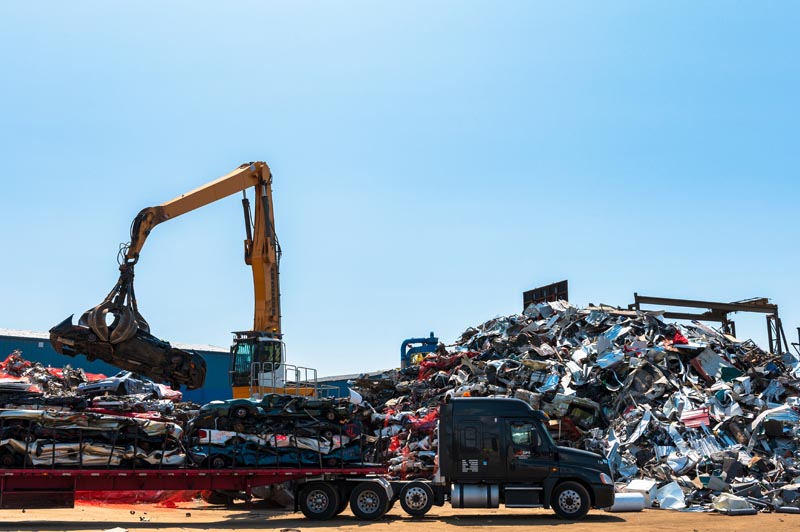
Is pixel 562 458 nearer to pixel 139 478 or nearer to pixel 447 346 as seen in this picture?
pixel 139 478

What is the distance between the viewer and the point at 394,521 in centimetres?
1655

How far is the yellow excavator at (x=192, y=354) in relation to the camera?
2194 centimetres

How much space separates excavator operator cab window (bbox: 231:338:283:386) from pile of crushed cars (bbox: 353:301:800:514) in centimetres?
366

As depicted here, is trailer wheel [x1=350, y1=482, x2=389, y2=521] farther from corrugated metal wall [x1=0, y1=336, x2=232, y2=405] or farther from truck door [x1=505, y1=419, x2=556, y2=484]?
corrugated metal wall [x1=0, y1=336, x2=232, y2=405]

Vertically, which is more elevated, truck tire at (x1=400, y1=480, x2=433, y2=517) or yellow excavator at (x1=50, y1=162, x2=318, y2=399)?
yellow excavator at (x1=50, y1=162, x2=318, y2=399)

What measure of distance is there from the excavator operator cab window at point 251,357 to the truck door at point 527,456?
24.8 ft

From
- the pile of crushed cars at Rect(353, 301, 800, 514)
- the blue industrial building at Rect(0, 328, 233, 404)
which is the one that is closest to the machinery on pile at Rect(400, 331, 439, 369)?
the pile of crushed cars at Rect(353, 301, 800, 514)

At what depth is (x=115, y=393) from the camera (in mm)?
26797

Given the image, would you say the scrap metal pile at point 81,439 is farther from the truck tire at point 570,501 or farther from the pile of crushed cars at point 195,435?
the truck tire at point 570,501

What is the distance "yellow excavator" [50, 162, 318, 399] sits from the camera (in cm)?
2194

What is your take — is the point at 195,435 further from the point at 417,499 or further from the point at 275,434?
the point at 417,499

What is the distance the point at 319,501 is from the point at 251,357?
606cm

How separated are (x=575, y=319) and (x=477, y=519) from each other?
1512 centimetres

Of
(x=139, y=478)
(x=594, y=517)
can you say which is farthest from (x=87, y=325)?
(x=594, y=517)
